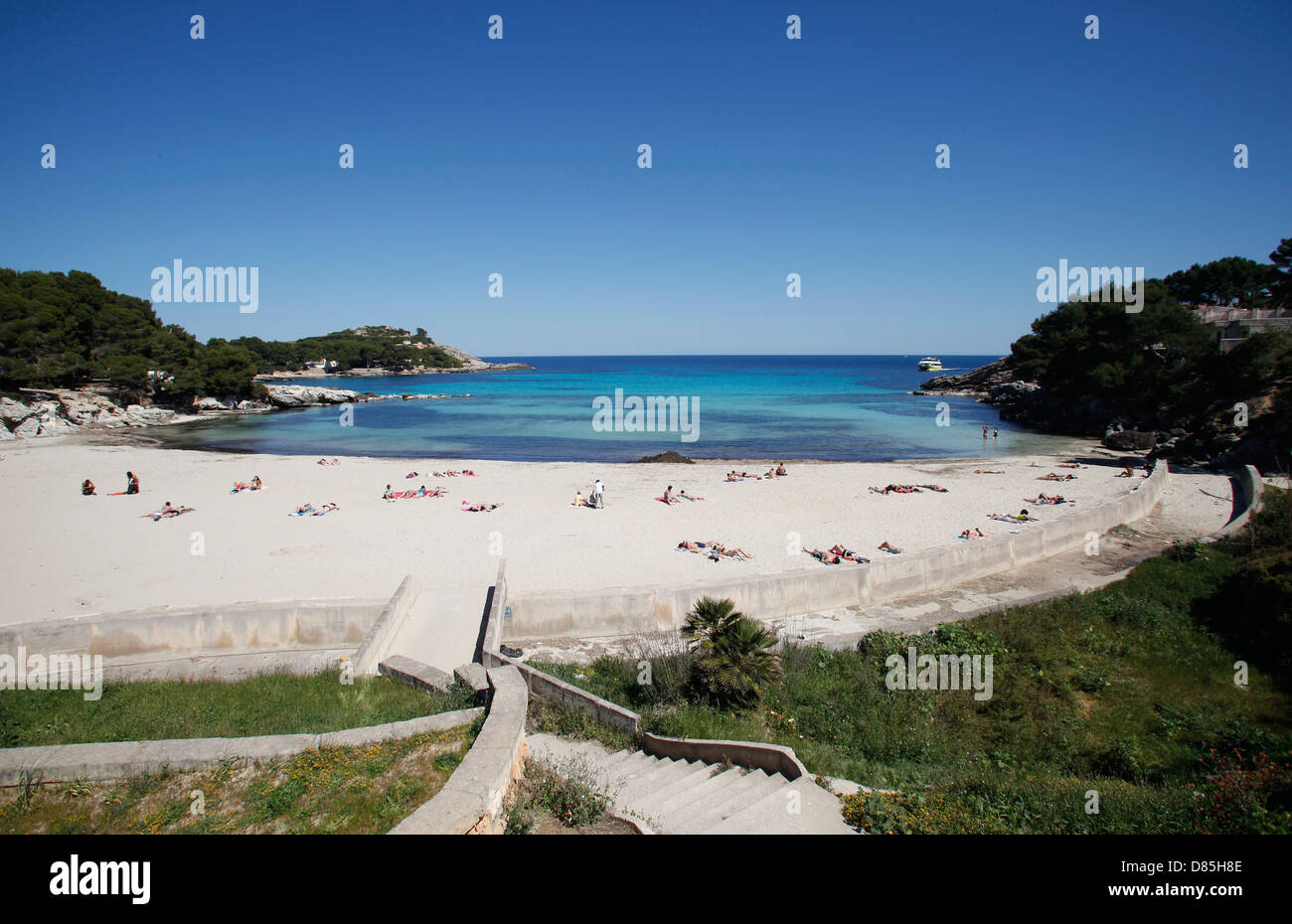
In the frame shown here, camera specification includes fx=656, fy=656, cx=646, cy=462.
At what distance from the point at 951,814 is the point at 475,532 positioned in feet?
50.2

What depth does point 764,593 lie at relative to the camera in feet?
41.0

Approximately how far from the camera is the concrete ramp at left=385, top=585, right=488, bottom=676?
10.6 metres

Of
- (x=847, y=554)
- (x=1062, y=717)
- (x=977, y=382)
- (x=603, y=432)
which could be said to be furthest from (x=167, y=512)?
(x=977, y=382)

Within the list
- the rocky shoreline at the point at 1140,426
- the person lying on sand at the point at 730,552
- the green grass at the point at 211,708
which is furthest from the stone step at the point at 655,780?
the rocky shoreline at the point at 1140,426

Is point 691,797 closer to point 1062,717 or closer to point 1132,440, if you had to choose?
point 1062,717

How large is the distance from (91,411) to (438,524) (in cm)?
4695

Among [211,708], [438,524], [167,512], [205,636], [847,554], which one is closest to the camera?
[211,708]

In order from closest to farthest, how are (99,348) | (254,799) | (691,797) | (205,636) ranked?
1. (254,799)
2. (691,797)
3. (205,636)
4. (99,348)

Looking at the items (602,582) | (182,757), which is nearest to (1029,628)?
(602,582)

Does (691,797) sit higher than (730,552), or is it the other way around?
(730,552)

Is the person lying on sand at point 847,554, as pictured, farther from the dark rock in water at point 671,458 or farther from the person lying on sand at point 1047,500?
the dark rock in water at point 671,458

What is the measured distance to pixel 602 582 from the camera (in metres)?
14.8

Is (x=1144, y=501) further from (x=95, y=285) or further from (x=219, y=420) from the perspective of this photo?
(x=95, y=285)

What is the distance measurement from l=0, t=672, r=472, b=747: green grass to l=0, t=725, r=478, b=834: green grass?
1191 mm
